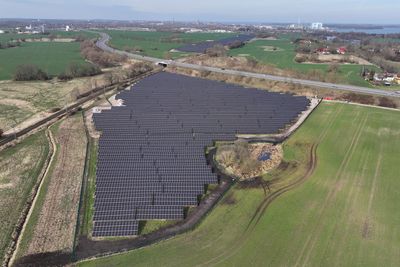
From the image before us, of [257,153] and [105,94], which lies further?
[105,94]

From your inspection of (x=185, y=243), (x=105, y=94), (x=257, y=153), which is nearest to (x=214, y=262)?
(x=185, y=243)

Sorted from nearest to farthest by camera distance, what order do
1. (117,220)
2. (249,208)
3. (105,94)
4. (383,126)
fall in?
(117,220), (249,208), (383,126), (105,94)

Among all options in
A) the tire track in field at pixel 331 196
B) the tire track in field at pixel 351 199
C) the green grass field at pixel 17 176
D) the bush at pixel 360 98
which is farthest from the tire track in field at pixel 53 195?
the bush at pixel 360 98

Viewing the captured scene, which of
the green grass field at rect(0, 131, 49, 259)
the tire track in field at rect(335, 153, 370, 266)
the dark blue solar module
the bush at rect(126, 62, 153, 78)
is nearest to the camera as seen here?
the tire track in field at rect(335, 153, 370, 266)

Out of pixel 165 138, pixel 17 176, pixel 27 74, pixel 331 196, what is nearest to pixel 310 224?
pixel 331 196

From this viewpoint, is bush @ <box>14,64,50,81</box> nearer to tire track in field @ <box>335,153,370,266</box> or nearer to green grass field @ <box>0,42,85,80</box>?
green grass field @ <box>0,42,85,80</box>

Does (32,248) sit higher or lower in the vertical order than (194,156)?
lower

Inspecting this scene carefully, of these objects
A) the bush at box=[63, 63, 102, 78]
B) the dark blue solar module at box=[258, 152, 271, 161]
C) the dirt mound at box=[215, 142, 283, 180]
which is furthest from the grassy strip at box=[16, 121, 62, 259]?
the bush at box=[63, 63, 102, 78]

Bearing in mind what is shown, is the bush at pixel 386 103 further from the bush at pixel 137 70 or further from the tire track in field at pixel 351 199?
the bush at pixel 137 70

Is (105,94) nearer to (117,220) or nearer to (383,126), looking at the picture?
(117,220)
